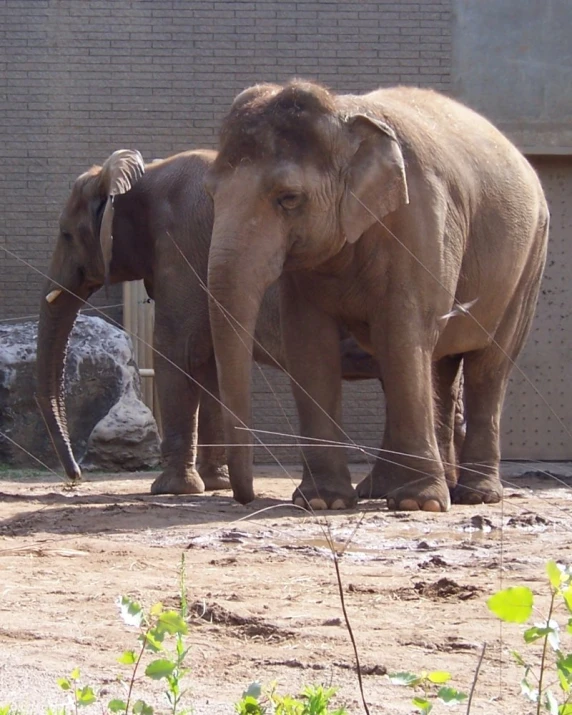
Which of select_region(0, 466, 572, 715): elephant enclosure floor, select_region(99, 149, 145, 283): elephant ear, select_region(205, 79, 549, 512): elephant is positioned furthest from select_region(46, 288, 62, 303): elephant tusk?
select_region(0, 466, 572, 715): elephant enclosure floor

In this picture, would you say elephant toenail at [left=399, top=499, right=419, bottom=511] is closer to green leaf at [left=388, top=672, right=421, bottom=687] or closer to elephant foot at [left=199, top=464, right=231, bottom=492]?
elephant foot at [left=199, top=464, right=231, bottom=492]

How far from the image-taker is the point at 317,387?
277 inches

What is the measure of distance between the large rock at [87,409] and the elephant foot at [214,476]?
250 centimetres

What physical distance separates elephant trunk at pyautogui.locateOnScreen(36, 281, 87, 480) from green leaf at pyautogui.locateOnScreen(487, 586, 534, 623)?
20.8ft

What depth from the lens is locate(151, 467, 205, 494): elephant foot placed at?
7949mm

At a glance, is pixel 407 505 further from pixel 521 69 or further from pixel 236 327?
pixel 521 69

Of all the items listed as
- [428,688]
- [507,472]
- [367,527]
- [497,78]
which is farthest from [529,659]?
[497,78]

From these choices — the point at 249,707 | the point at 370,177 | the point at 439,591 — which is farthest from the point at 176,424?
the point at 249,707

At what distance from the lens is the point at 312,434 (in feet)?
22.6

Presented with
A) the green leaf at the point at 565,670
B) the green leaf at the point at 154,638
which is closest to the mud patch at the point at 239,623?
the green leaf at the point at 154,638

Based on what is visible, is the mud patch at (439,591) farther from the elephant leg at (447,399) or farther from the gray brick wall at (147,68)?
the gray brick wall at (147,68)

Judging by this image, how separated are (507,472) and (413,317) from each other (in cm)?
413

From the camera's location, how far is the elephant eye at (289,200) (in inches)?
252

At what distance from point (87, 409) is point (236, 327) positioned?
5.26 meters
